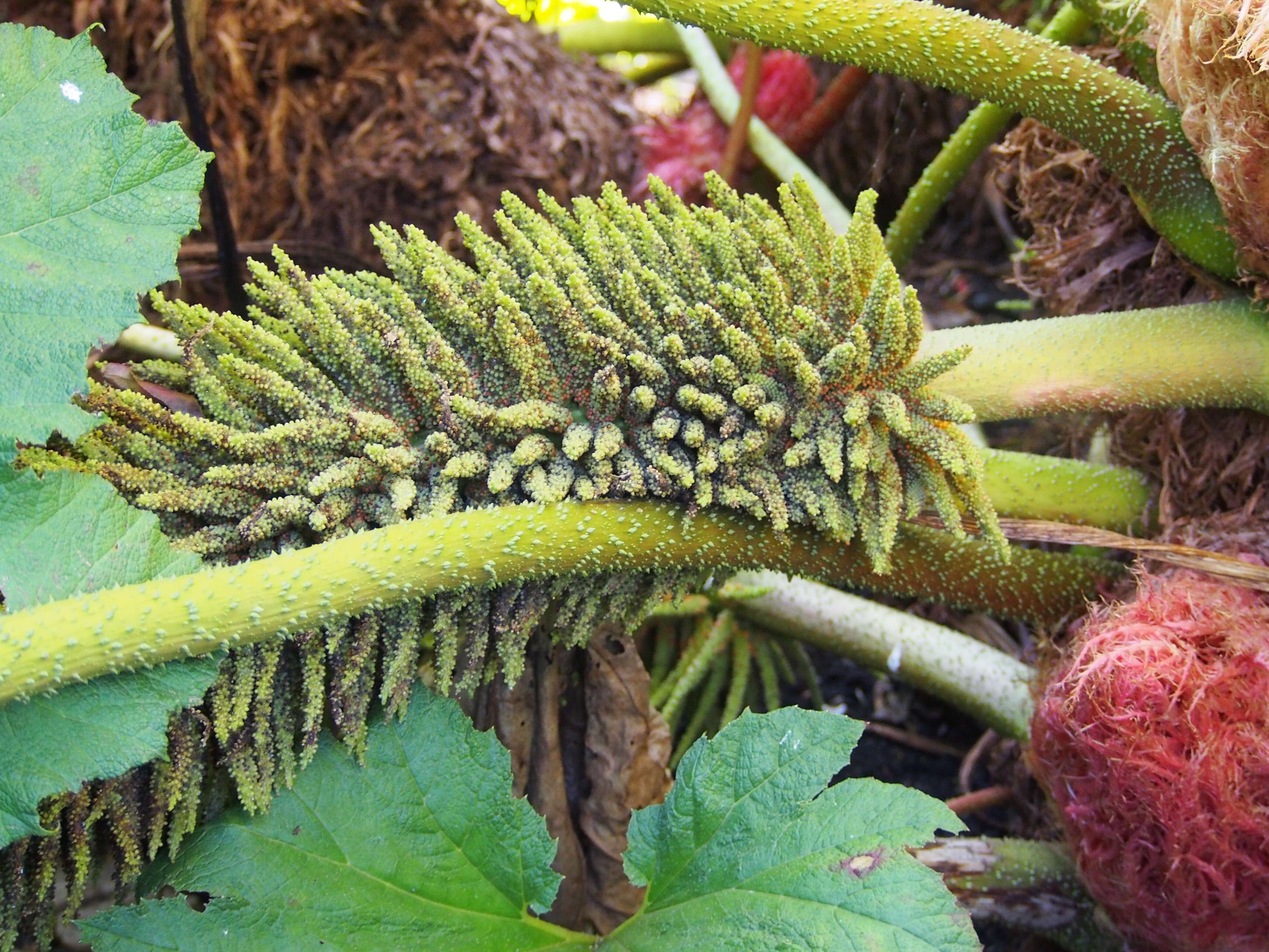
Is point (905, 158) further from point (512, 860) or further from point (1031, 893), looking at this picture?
point (512, 860)

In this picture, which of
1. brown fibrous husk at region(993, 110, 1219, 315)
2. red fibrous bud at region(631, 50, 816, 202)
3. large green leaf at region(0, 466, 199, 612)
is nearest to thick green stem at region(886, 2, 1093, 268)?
brown fibrous husk at region(993, 110, 1219, 315)

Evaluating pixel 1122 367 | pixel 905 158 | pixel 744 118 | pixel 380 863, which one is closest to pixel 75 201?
pixel 380 863

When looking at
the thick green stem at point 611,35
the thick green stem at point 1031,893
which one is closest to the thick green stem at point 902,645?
the thick green stem at point 1031,893

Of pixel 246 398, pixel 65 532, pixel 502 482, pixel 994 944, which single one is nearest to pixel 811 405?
pixel 502 482

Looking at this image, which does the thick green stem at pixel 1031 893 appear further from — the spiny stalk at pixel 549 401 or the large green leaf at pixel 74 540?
the large green leaf at pixel 74 540

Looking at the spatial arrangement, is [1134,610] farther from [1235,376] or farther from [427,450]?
[427,450]
